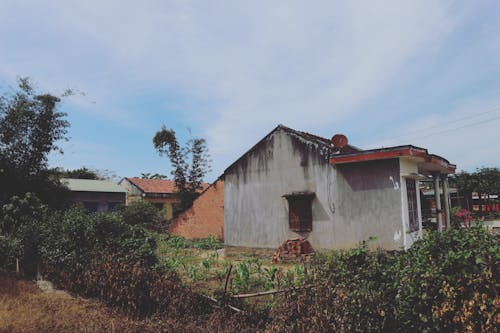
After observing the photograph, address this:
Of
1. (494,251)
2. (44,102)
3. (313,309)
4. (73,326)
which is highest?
(44,102)

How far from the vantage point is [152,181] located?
3209 centimetres

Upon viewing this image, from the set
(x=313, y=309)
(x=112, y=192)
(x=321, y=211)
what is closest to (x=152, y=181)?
(x=112, y=192)

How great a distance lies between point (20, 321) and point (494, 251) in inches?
264

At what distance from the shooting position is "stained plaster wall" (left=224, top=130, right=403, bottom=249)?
10844 millimetres

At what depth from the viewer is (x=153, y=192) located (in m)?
29.8

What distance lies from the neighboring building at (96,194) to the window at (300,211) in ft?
63.6

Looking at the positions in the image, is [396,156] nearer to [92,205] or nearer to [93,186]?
[92,205]

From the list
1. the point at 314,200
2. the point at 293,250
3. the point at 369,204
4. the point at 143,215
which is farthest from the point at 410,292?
the point at 143,215

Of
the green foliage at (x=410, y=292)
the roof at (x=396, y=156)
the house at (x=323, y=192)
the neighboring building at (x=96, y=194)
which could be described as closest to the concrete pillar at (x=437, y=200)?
the house at (x=323, y=192)

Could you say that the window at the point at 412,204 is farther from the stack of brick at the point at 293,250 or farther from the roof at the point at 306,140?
the stack of brick at the point at 293,250

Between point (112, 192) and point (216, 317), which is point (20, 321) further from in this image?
point (112, 192)

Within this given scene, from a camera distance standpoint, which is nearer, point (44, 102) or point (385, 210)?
point (385, 210)

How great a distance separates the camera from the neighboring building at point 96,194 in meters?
26.9

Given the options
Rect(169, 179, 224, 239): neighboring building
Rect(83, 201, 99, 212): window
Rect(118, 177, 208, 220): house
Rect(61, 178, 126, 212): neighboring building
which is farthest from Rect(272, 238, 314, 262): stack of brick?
Rect(83, 201, 99, 212): window
